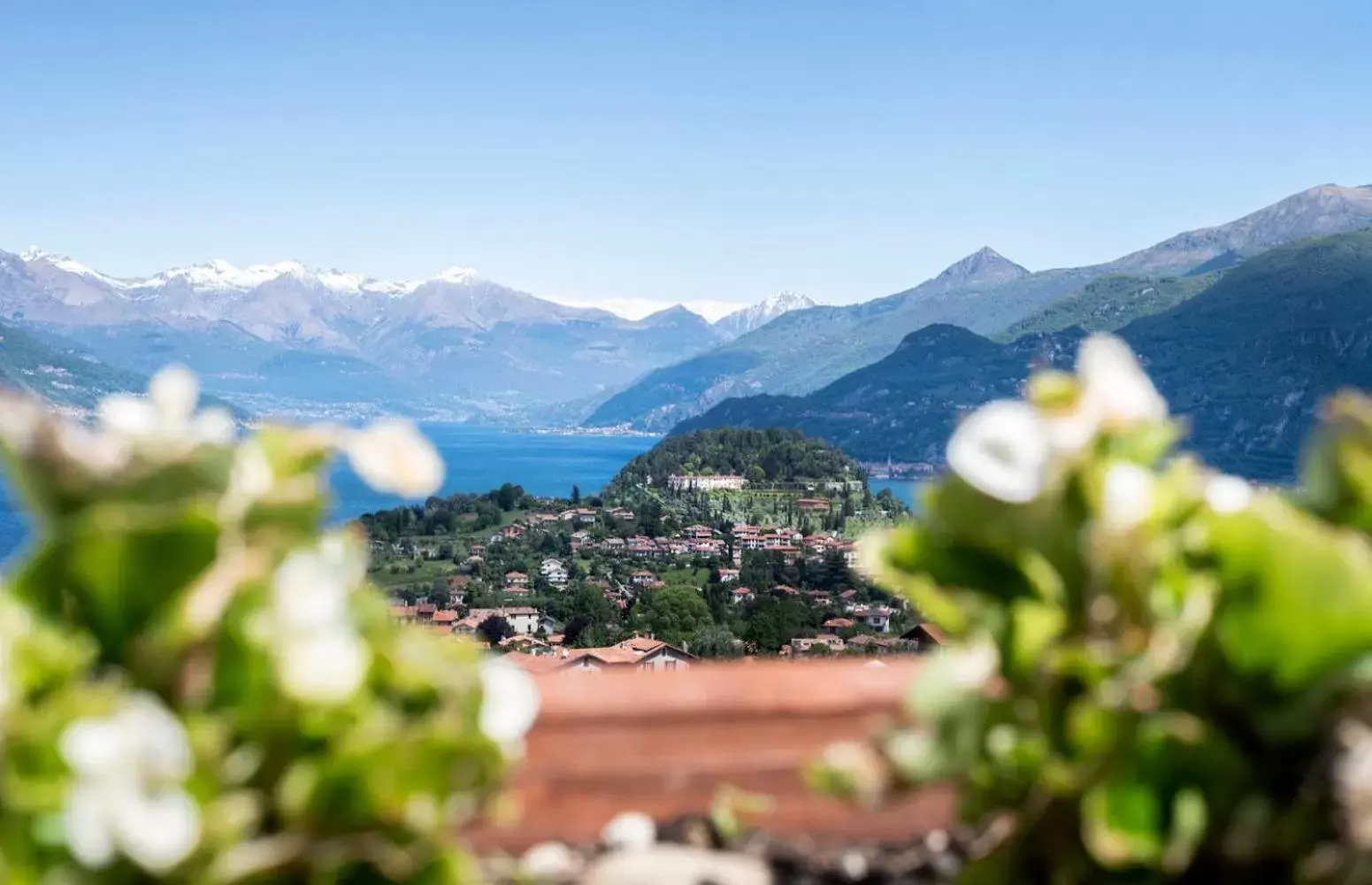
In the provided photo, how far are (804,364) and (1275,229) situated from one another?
76.4 metres

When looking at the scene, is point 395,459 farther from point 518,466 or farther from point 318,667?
point 518,466

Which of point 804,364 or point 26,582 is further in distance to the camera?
point 804,364

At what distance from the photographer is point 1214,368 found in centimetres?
8788

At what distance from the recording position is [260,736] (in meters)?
0.60

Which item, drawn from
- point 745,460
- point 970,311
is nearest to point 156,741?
point 745,460

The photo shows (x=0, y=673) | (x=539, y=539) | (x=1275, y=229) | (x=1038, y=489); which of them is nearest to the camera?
(x=0, y=673)

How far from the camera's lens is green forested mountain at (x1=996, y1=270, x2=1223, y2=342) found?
11169 cm

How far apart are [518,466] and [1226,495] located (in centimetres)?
10518

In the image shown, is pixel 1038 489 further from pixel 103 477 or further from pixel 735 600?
pixel 735 600

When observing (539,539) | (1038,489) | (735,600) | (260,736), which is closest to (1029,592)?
(1038,489)

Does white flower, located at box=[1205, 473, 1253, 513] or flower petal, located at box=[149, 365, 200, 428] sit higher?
flower petal, located at box=[149, 365, 200, 428]

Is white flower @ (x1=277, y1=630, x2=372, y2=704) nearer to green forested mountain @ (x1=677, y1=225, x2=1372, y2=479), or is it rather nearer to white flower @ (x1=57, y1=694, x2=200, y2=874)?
white flower @ (x1=57, y1=694, x2=200, y2=874)

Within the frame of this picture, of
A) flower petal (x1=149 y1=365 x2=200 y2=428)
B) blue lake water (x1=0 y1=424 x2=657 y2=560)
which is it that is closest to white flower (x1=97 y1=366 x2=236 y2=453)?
flower petal (x1=149 y1=365 x2=200 y2=428)

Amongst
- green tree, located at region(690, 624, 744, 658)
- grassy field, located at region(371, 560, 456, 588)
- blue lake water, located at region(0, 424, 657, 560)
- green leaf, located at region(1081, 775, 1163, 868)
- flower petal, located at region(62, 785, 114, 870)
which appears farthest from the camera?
blue lake water, located at region(0, 424, 657, 560)
